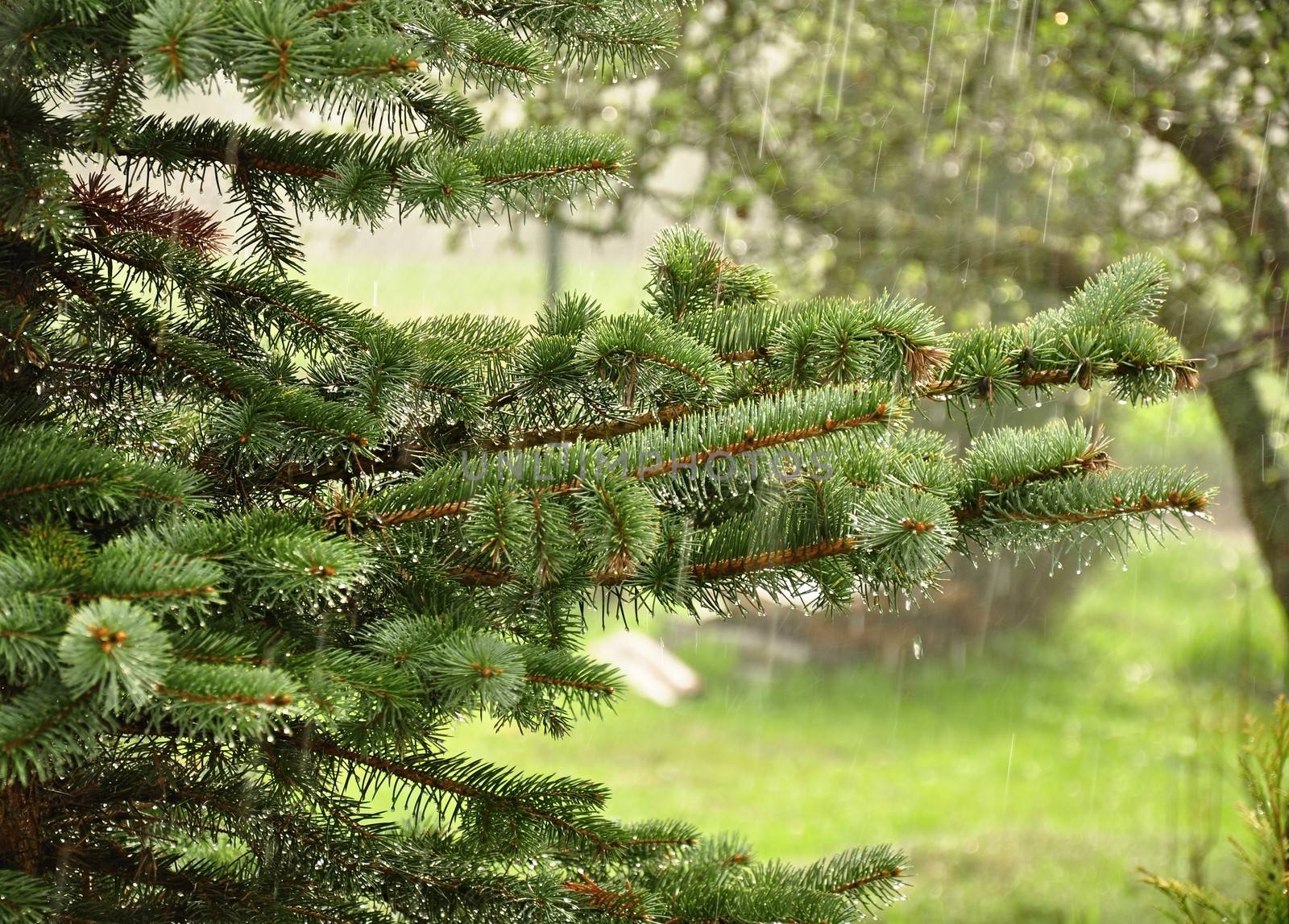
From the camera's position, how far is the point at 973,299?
298 cm

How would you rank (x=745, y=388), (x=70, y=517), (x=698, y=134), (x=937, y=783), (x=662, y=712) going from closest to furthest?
(x=70, y=517)
(x=745, y=388)
(x=698, y=134)
(x=937, y=783)
(x=662, y=712)

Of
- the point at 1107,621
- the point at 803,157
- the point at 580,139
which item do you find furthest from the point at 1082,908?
the point at 580,139

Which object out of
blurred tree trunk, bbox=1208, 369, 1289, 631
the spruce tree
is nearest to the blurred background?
blurred tree trunk, bbox=1208, 369, 1289, 631

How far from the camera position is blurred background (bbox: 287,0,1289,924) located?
2.38 metres

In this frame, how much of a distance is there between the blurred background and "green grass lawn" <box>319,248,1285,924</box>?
2 cm

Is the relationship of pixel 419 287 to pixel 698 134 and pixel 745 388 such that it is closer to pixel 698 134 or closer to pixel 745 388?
pixel 698 134

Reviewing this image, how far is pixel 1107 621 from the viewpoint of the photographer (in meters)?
5.11

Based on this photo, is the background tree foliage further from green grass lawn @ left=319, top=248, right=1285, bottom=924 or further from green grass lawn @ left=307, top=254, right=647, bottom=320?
green grass lawn @ left=307, top=254, right=647, bottom=320

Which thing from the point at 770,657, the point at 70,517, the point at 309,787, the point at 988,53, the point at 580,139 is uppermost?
the point at 988,53

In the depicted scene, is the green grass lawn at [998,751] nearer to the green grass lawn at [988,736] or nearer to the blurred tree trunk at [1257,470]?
the green grass lawn at [988,736]

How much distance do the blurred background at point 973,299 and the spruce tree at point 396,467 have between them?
0.82ft

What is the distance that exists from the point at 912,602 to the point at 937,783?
346 centimetres

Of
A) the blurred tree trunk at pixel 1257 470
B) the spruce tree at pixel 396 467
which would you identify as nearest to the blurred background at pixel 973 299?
the blurred tree trunk at pixel 1257 470

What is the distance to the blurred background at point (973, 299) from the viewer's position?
2.38 meters
